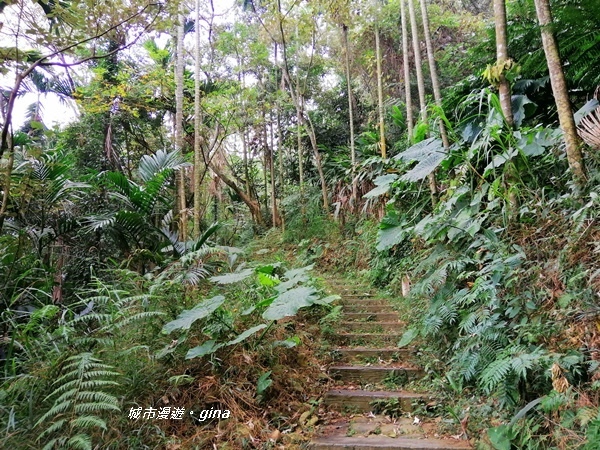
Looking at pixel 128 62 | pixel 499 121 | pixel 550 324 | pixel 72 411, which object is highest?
pixel 128 62

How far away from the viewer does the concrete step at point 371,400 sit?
2826mm

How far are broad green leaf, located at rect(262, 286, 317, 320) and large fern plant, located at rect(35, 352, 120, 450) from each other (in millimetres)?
1081

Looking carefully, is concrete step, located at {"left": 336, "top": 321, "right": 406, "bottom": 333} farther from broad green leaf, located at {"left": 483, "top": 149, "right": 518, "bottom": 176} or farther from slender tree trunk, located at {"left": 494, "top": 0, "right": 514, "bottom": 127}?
slender tree trunk, located at {"left": 494, "top": 0, "right": 514, "bottom": 127}

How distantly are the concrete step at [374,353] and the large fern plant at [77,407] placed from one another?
83.7 inches

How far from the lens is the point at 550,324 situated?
2.16m

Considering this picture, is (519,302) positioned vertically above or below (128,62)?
below

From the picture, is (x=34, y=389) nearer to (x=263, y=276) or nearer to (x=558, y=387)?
(x=263, y=276)

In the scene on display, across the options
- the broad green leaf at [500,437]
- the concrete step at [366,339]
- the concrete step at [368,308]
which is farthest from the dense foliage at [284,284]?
the concrete step at [368,308]

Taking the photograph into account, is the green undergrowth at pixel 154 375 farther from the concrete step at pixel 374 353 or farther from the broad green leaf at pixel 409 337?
the broad green leaf at pixel 409 337

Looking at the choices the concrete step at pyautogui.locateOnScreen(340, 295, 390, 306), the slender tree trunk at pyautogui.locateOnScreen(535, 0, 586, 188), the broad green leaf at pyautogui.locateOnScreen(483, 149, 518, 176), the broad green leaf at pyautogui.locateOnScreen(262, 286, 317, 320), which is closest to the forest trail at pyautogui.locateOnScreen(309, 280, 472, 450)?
the concrete step at pyautogui.locateOnScreen(340, 295, 390, 306)

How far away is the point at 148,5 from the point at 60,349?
2.82 meters

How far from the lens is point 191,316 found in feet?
9.31

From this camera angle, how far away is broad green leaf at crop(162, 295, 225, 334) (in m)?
2.76

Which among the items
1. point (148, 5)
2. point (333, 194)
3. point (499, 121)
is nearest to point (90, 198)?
point (148, 5)
